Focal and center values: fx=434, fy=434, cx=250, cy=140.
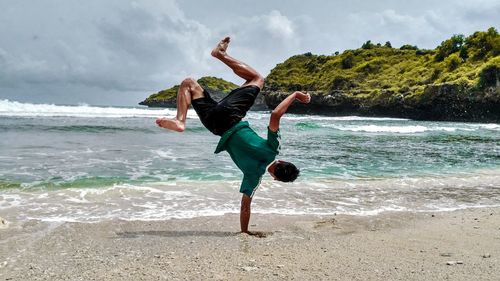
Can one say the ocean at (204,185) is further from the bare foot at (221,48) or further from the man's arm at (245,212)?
the bare foot at (221,48)

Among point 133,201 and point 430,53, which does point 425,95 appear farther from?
point 133,201

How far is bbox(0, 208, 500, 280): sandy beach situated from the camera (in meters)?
4.05

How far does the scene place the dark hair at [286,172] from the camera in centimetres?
538

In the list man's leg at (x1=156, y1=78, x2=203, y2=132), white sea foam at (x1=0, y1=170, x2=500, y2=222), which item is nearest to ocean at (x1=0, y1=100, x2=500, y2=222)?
white sea foam at (x1=0, y1=170, x2=500, y2=222)

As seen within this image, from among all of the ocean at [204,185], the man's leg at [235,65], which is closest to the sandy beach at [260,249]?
the ocean at [204,185]

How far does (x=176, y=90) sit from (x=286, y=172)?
158811 mm

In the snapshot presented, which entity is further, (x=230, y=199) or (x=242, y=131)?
(x=230, y=199)

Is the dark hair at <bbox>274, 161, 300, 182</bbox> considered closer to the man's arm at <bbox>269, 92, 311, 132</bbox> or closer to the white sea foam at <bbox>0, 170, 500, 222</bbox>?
the man's arm at <bbox>269, 92, 311, 132</bbox>

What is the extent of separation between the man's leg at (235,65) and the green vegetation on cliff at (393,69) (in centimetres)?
4847

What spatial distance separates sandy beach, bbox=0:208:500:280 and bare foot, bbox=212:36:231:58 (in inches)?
94.0

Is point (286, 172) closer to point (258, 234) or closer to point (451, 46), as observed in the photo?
point (258, 234)

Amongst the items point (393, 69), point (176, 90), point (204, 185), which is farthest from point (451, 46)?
point (176, 90)

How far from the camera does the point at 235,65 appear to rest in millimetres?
5844

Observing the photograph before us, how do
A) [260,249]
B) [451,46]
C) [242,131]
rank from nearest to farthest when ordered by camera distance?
[260,249] → [242,131] → [451,46]
